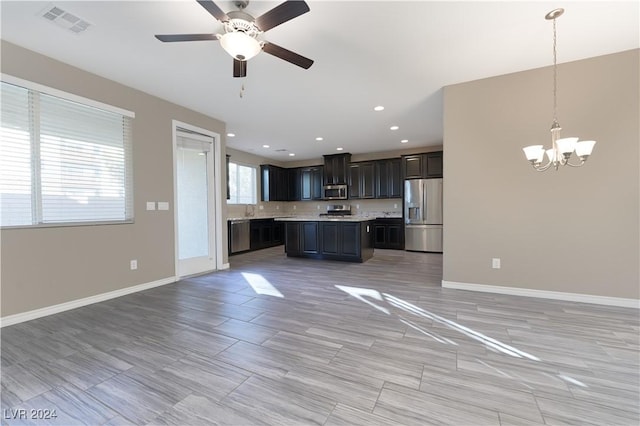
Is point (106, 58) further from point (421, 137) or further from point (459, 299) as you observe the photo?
point (421, 137)

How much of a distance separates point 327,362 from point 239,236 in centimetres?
525

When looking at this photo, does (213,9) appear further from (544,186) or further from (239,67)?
(544,186)

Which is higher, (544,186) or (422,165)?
(422,165)

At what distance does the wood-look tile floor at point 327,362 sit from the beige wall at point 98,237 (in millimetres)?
326

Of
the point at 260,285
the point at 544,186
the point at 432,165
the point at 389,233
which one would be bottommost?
the point at 260,285

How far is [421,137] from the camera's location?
6250 millimetres

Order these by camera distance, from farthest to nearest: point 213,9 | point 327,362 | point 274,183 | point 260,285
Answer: point 274,183
point 260,285
point 327,362
point 213,9

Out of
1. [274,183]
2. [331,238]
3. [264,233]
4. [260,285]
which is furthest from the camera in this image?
[274,183]

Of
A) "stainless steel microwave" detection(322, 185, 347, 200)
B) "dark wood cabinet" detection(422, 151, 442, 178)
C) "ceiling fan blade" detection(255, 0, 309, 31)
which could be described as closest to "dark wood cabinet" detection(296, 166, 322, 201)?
"stainless steel microwave" detection(322, 185, 347, 200)

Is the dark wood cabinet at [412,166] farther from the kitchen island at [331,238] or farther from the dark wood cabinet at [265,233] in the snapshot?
the dark wood cabinet at [265,233]

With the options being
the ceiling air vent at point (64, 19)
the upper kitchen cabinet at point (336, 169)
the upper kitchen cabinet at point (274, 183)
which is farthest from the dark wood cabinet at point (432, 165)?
the ceiling air vent at point (64, 19)

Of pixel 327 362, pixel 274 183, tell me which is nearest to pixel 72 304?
pixel 327 362

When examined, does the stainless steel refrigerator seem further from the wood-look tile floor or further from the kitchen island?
the wood-look tile floor

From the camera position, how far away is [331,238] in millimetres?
5672
